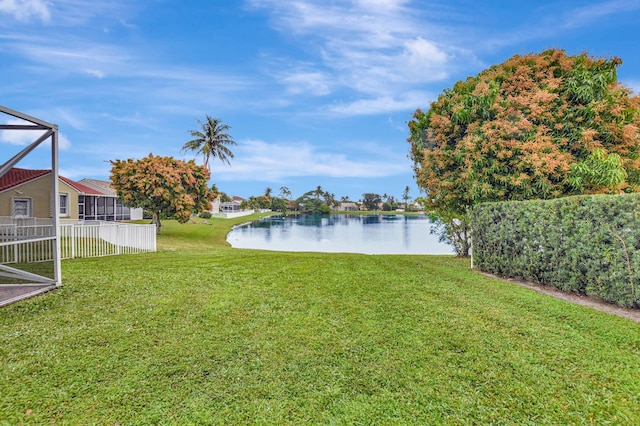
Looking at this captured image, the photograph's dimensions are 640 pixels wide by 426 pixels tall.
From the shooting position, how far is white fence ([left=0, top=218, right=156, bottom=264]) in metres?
7.93

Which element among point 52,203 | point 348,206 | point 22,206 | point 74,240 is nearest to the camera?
point 52,203

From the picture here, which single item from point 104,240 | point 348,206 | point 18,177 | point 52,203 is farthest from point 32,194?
point 348,206

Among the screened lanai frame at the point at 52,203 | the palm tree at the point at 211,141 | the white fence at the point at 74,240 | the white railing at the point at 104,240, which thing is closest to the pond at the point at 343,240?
the white railing at the point at 104,240

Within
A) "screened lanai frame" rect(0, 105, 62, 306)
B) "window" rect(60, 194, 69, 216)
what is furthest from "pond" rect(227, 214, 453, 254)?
"screened lanai frame" rect(0, 105, 62, 306)

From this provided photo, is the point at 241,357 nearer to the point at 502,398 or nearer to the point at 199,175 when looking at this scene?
the point at 502,398

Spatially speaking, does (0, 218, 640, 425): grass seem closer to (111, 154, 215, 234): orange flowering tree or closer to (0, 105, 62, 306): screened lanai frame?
(0, 105, 62, 306): screened lanai frame

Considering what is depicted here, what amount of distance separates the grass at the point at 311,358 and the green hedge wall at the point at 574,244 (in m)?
0.79

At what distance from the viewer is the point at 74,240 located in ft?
31.9

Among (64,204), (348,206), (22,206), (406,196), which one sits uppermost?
(406,196)

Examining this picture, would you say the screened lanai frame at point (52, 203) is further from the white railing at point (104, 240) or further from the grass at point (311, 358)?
the white railing at point (104, 240)

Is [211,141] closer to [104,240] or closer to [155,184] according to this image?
[155,184]

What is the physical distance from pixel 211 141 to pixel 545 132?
34.5m

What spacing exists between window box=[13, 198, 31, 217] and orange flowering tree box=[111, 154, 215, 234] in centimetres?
509

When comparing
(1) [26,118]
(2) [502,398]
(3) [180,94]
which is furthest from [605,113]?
(3) [180,94]
